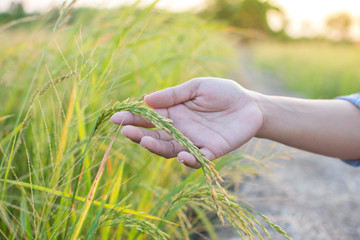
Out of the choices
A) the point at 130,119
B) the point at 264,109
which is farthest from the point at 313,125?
the point at 130,119

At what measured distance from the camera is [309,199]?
1.53 meters

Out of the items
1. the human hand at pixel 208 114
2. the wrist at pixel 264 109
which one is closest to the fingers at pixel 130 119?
the human hand at pixel 208 114

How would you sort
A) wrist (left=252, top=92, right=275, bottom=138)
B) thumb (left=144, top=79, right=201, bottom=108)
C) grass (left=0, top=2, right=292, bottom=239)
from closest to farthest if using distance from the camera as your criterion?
grass (left=0, top=2, right=292, bottom=239) < thumb (left=144, top=79, right=201, bottom=108) < wrist (left=252, top=92, right=275, bottom=138)

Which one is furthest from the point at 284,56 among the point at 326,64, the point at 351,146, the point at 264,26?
the point at 264,26

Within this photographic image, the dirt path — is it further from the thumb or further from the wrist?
the thumb

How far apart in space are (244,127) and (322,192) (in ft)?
2.98

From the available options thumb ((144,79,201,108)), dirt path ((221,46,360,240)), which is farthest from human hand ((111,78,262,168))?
dirt path ((221,46,360,240))

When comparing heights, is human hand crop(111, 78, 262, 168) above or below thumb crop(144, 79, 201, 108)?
below

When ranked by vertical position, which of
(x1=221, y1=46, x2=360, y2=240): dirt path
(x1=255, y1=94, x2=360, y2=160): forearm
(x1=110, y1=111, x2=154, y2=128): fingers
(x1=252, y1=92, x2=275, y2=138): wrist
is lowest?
(x1=221, y1=46, x2=360, y2=240): dirt path

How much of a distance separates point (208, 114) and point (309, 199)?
0.86 m

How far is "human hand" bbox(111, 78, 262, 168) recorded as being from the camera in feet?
3.17

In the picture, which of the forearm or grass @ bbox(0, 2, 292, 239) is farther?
the forearm

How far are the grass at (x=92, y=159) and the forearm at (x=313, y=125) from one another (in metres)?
0.24

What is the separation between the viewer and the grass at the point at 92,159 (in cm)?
69
